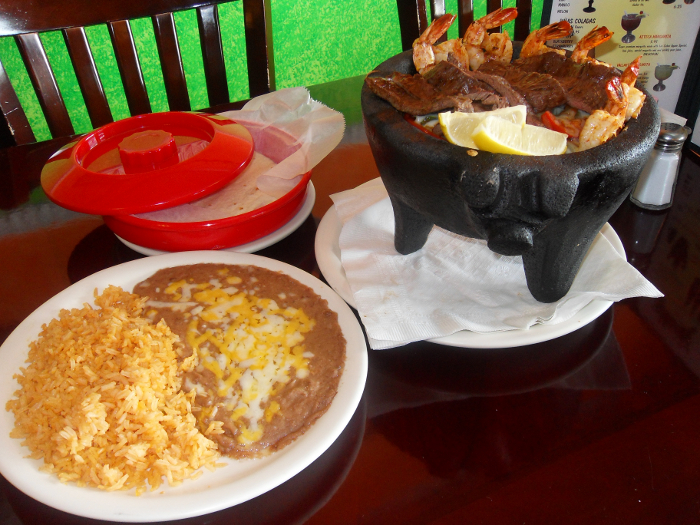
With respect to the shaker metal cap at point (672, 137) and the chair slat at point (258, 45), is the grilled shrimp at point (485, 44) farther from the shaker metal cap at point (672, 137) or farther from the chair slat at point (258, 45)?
the chair slat at point (258, 45)

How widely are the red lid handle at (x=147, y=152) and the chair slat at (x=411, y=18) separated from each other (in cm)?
108

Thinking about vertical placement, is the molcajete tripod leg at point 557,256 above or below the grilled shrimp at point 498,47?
below

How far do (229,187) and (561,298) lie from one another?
747 mm

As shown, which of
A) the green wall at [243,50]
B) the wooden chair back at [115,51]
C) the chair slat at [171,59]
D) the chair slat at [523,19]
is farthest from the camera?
the green wall at [243,50]

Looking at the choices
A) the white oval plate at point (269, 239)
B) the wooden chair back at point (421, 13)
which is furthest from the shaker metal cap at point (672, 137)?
the wooden chair back at point (421, 13)

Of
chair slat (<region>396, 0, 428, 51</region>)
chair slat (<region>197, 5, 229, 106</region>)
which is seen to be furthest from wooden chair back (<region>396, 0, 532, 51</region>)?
chair slat (<region>197, 5, 229, 106</region>)

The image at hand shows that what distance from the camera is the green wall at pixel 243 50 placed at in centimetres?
260

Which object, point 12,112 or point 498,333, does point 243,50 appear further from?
point 498,333

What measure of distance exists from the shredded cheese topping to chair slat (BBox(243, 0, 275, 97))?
1.09 metres

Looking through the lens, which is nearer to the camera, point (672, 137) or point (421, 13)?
point (672, 137)

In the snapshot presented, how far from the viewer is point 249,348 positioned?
0.87m

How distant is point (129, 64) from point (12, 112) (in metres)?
0.37

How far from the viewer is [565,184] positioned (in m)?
Result: 0.73

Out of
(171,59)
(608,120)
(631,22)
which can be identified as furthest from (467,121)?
(171,59)
